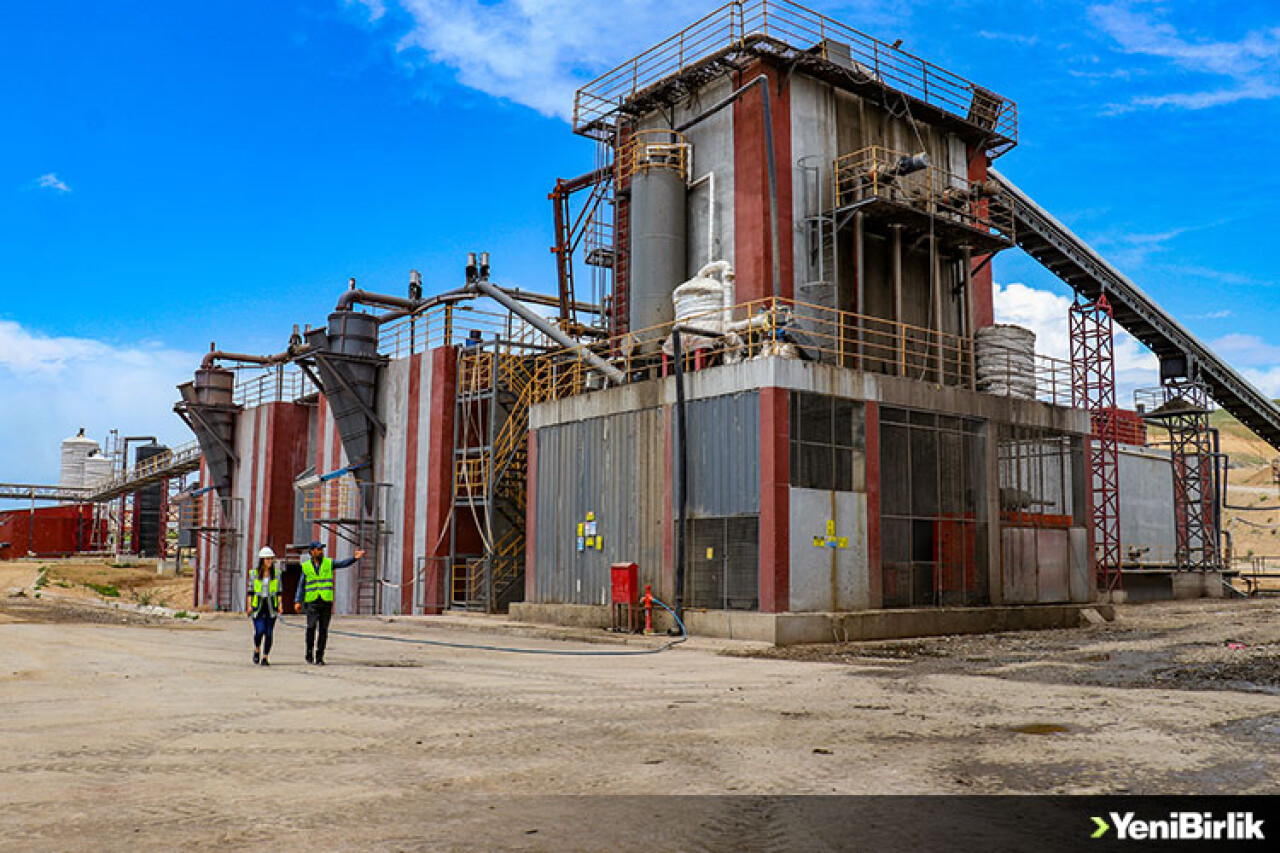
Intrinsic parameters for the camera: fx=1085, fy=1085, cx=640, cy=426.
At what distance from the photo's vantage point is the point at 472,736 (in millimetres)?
9117

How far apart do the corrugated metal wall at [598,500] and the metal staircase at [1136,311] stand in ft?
45.2

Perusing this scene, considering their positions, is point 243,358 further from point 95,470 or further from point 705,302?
point 95,470

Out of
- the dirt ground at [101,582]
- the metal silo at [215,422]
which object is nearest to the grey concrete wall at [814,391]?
the metal silo at [215,422]

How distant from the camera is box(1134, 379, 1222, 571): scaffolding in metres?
41.7

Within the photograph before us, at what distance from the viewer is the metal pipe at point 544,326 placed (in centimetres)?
2534

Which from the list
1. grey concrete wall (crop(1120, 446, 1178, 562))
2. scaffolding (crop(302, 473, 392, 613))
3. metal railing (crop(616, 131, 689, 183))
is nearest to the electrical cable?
scaffolding (crop(302, 473, 392, 613))

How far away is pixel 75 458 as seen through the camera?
8212 cm

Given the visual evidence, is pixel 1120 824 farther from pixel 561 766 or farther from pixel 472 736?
pixel 472 736

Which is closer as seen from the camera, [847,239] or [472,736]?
[472,736]

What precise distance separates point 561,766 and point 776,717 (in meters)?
3.18

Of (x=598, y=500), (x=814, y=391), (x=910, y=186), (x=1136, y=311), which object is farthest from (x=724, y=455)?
(x=1136, y=311)

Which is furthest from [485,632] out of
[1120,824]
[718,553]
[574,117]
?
[1120,824]

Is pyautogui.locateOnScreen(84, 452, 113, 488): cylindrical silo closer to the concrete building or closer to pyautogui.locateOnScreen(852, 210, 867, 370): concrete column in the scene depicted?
the concrete building

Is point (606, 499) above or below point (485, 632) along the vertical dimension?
above
